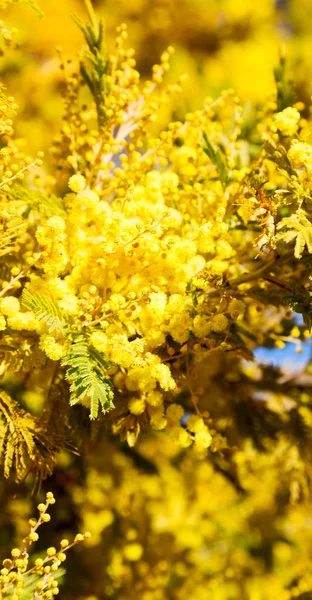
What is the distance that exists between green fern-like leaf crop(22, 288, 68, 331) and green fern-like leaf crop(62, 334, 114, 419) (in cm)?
3

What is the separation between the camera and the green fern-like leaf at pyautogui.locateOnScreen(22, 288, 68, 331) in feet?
2.33

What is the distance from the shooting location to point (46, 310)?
2.36 feet

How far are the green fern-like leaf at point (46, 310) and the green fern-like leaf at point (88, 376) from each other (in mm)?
27

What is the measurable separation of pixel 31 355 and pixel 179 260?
0.68 feet

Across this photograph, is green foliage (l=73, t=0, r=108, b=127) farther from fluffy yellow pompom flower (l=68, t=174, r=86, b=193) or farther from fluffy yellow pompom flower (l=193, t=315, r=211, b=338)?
fluffy yellow pompom flower (l=193, t=315, r=211, b=338)

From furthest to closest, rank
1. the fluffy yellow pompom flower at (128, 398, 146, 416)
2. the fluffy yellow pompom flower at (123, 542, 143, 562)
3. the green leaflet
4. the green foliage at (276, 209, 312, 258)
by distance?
the fluffy yellow pompom flower at (123, 542, 143, 562), the green leaflet, the fluffy yellow pompom flower at (128, 398, 146, 416), the green foliage at (276, 209, 312, 258)

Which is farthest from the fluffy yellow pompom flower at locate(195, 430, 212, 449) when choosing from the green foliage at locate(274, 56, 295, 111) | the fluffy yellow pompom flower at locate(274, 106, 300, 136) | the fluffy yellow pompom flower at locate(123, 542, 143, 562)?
the fluffy yellow pompom flower at locate(123, 542, 143, 562)

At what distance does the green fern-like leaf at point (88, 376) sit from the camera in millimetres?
684

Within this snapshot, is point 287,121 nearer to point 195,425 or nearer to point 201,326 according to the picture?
point 201,326

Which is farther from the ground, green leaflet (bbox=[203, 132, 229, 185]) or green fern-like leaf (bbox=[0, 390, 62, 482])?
green leaflet (bbox=[203, 132, 229, 185])

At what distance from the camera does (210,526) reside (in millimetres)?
1668

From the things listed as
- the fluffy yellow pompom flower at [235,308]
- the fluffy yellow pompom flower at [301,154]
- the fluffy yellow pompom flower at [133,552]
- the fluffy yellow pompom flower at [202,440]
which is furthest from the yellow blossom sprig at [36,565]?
the fluffy yellow pompom flower at [133,552]

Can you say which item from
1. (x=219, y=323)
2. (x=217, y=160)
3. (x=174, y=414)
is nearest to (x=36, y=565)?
(x=174, y=414)

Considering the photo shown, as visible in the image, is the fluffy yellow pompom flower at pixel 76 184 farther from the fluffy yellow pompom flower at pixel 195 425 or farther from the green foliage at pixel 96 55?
the fluffy yellow pompom flower at pixel 195 425
